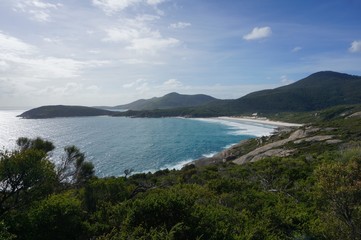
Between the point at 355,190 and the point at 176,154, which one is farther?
the point at 176,154

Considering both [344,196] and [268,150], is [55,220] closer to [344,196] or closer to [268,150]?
[344,196]

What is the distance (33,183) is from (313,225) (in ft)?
65.0

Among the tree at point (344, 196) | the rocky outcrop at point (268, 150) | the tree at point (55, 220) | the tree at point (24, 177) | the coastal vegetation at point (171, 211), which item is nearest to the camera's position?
the tree at point (344, 196)

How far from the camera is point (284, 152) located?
74875mm

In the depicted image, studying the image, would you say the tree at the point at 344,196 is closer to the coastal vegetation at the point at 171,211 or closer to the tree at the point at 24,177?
the coastal vegetation at the point at 171,211

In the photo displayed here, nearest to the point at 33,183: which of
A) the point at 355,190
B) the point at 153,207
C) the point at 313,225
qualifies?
the point at 153,207

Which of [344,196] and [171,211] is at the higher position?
[344,196]

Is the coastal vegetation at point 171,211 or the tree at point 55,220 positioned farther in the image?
the tree at point 55,220

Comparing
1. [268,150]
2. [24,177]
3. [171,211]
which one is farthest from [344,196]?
[268,150]

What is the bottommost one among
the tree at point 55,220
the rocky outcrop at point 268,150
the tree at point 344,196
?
the rocky outcrop at point 268,150

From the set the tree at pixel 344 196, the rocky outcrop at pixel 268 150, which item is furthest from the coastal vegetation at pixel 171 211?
the rocky outcrop at pixel 268 150

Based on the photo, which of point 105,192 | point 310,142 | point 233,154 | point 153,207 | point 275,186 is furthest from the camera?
point 233,154

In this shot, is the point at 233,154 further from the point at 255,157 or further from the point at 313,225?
the point at 313,225

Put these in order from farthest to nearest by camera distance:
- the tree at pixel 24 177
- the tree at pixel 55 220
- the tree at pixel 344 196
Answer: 1. the tree at pixel 24 177
2. the tree at pixel 55 220
3. the tree at pixel 344 196
